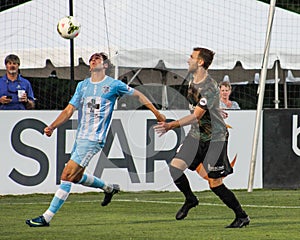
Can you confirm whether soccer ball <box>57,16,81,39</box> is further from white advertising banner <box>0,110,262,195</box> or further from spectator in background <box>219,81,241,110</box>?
spectator in background <box>219,81,241,110</box>

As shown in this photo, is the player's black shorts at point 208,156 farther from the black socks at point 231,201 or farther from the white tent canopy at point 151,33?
the white tent canopy at point 151,33

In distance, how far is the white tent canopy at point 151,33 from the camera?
1911cm

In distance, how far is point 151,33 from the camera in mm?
20219

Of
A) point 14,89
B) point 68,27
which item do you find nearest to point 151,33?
point 68,27

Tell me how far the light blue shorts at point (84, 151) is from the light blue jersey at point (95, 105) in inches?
2.0

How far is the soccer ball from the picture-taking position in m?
17.7

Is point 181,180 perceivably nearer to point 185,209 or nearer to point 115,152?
point 185,209

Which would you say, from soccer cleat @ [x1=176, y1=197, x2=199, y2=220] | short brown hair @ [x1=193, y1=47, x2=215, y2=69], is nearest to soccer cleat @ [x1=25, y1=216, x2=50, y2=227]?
soccer cleat @ [x1=176, y1=197, x2=199, y2=220]

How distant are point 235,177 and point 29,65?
4771mm

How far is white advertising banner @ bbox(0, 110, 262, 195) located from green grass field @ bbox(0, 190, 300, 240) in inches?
10.9

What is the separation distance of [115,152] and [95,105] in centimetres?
488

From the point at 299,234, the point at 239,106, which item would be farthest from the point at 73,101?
the point at 239,106

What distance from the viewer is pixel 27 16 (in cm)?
1881

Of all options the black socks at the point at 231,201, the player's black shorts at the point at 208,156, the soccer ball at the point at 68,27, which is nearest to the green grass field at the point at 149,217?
the black socks at the point at 231,201
